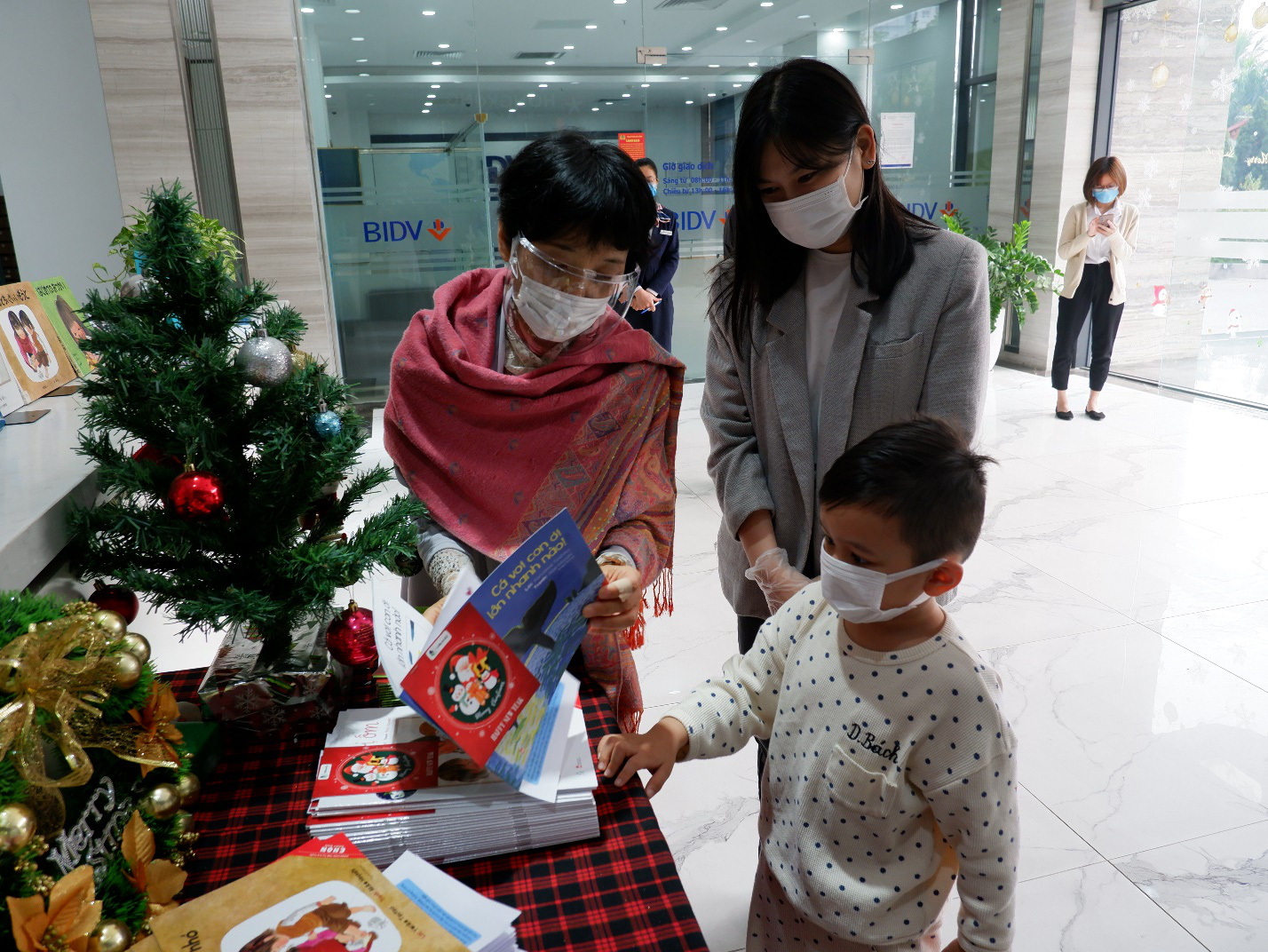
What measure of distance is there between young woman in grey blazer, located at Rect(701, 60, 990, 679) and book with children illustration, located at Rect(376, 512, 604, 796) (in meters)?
0.56

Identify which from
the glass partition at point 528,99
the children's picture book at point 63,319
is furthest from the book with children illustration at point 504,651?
the glass partition at point 528,99

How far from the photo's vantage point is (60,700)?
28.7 inches

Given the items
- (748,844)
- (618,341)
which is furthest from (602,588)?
(748,844)

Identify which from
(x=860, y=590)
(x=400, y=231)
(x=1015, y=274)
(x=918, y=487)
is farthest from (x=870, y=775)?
(x=1015, y=274)

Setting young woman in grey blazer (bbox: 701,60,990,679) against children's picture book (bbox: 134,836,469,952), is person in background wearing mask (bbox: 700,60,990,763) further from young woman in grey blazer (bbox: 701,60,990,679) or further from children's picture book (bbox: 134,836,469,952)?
children's picture book (bbox: 134,836,469,952)

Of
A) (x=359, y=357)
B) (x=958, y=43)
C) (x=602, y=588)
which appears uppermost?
(x=958, y=43)

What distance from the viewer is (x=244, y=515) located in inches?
40.4

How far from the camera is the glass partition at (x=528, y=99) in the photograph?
5828mm

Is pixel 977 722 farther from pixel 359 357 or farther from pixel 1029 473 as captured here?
pixel 359 357

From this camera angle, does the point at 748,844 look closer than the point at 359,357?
Yes

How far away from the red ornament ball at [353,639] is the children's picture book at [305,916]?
33 centimetres

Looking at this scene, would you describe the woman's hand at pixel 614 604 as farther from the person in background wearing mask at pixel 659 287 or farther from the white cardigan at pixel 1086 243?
the white cardigan at pixel 1086 243

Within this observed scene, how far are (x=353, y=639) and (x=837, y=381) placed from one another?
83cm

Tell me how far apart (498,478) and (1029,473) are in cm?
427
